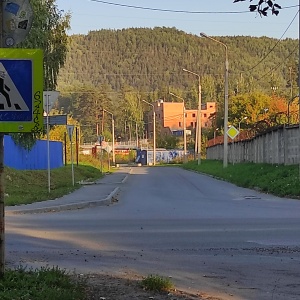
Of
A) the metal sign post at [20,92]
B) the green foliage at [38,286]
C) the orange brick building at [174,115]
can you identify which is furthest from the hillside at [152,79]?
the metal sign post at [20,92]

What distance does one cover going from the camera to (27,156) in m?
39.5

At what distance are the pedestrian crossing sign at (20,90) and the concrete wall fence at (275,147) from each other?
25568mm

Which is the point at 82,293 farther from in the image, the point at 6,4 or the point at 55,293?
the point at 6,4

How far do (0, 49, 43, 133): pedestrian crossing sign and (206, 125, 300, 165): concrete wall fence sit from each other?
2557 cm

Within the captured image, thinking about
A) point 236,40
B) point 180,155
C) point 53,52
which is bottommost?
point 180,155

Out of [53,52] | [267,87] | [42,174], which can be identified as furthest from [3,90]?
[267,87]

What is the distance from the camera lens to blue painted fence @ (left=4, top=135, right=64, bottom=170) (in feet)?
119

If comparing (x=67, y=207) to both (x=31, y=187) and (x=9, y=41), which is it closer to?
(x=31, y=187)

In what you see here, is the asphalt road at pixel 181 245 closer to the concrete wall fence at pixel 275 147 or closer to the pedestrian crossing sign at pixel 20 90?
the pedestrian crossing sign at pixel 20 90

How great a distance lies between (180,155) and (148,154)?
886 centimetres

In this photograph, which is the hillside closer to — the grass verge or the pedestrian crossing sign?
the grass verge

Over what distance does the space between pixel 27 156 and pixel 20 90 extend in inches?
1326

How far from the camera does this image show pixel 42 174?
34.7m

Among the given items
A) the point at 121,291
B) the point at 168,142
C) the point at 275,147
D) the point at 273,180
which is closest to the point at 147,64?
the point at 168,142
